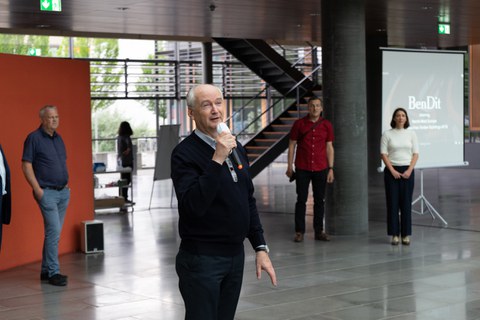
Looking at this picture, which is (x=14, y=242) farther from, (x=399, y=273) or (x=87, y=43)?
(x=87, y=43)

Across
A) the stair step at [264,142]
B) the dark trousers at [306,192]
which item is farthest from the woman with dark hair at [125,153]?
the dark trousers at [306,192]

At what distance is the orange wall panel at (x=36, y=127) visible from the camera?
934 centimetres

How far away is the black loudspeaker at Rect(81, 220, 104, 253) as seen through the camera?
33.7ft

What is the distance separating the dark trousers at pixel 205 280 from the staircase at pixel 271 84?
1427 cm

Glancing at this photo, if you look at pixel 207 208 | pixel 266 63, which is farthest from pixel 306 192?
pixel 266 63

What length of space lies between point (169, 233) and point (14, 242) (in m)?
3.14

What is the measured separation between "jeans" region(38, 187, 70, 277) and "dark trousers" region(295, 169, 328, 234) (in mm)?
3367

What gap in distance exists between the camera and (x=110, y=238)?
11.8 meters

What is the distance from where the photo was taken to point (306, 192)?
10648 mm

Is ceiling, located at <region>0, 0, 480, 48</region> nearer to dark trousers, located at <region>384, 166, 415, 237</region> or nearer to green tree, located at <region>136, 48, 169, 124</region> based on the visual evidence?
dark trousers, located at <region>384, 166, 415, 237</region>

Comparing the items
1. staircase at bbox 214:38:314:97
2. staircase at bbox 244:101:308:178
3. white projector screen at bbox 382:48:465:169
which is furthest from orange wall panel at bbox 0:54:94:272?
staircase at bbox 214:38:314:97

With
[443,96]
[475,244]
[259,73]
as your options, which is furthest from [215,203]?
[259,73]

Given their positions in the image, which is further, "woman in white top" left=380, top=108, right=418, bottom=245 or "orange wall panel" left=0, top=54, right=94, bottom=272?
"woman in white top" left=380, top=108, right=418, bottom=245

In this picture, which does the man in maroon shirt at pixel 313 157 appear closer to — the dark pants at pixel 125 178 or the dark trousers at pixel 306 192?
the dark trousers at pixel 306 192
